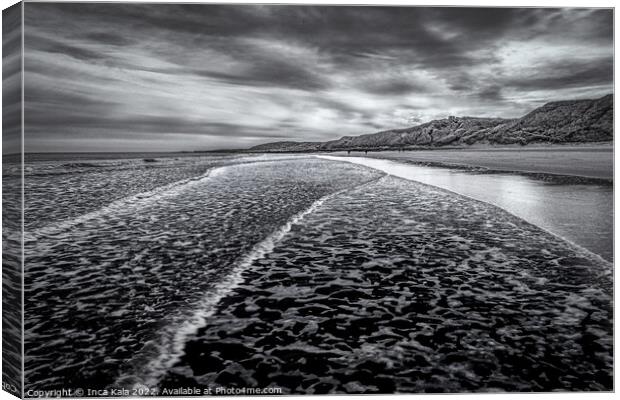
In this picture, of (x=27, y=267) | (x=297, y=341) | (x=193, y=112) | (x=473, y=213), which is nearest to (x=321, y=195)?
(x=473, y=213)

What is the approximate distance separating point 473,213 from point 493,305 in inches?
174

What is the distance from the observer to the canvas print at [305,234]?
10.4ft

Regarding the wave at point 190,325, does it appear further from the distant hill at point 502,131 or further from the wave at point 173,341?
the distant hill at point 502,131

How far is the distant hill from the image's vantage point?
452 centimetres

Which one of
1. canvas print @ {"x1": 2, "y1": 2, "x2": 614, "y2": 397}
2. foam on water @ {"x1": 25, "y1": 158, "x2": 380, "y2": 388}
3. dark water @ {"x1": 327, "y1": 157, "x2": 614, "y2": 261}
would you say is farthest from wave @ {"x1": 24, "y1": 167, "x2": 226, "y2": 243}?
dark water @ {"x1": 327, "y1": 157, "x2": 614, "y2": 261}

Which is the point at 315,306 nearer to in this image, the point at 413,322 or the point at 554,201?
the point at 413,322

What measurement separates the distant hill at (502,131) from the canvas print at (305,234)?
0.03 metres

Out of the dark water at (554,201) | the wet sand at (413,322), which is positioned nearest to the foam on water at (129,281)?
the wet sand at (413,322)

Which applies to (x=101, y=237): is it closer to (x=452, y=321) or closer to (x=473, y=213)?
(x=452, y=321)

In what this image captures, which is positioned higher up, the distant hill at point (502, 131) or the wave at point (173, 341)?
the distant hill at point (502, 131)

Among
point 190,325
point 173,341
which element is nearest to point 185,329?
point 190,325

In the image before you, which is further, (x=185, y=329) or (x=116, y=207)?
(x=116, y=207)

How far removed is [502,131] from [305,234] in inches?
123

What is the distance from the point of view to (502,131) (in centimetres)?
539
